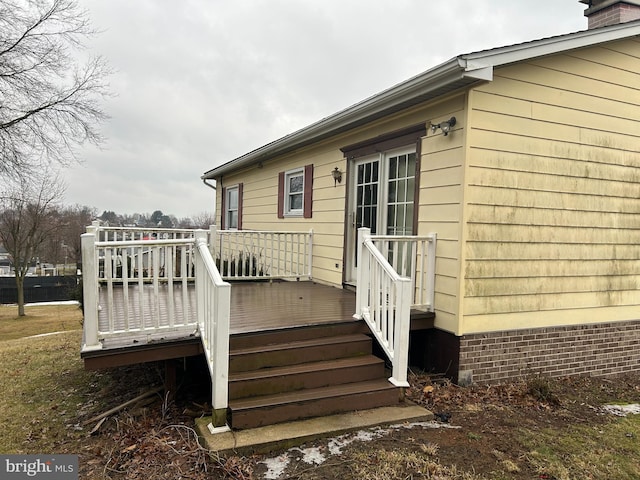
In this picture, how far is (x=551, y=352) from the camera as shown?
15.6 ft

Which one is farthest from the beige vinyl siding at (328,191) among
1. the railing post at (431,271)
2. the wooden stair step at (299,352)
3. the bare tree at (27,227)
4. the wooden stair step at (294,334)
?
the bare tree at (27,227)

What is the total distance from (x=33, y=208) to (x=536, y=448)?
22.3 meters

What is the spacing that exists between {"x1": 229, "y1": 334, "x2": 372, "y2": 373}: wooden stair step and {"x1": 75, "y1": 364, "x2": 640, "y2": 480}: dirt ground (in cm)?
52

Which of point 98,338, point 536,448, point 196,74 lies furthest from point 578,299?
point 196,74

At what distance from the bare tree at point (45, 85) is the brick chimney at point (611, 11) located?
13458mm

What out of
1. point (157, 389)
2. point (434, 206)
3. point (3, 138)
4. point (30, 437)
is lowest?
point (30, 437)

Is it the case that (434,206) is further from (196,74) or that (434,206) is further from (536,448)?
(196,74)

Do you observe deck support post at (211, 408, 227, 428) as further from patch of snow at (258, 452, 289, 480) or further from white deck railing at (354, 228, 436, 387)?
white deck railing at (354, 228, 436, 387)

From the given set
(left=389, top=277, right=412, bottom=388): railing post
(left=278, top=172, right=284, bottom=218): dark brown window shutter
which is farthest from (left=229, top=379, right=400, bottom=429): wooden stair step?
(left=278, top=172, right=284, bottom=218): dark brown window shutter

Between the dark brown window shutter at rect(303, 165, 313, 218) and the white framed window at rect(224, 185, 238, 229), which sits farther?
the white framed window at rect(224, 185, 238, 229)

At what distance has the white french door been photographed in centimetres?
521

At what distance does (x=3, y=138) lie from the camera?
522 inches

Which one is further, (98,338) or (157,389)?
(157,389)

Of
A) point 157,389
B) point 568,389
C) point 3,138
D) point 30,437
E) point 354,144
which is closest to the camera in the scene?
point 30,437
